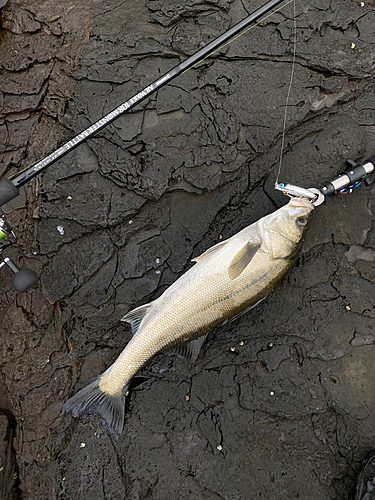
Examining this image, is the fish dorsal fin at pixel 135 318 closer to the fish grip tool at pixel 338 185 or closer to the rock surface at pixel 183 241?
the rock surface at pixel 183 241

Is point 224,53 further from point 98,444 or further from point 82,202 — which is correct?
point 98,444

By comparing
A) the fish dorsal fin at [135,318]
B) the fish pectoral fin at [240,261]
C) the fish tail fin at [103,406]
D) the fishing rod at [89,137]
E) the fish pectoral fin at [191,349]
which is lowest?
the fish pectoral fin at [191,349]

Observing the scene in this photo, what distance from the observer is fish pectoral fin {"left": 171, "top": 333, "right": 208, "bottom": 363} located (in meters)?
3.21

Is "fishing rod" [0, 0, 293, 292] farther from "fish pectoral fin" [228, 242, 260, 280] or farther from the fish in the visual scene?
"fish pectoral fin" [228, 242, 260, 280]

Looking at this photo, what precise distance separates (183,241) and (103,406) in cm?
172

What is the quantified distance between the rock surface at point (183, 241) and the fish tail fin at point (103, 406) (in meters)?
0.41

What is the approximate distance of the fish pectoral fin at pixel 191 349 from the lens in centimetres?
321

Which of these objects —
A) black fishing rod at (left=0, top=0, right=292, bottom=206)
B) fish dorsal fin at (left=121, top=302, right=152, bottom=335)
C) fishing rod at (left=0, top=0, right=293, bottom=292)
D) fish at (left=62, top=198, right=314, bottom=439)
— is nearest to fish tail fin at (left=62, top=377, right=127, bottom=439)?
fish at (left=62, top=198, right=314, bottom=439)

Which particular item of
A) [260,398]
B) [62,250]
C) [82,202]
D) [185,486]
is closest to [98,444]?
[185,486]

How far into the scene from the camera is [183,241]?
3609 millimetres

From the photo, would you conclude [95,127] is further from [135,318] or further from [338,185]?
[338,185]

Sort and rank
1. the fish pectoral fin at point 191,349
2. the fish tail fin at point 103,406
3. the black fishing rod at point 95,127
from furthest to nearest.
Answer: the fish pectoral fin at point 191,349
the fish tail fin at point 103,406
the black fishing rod at point 95,127

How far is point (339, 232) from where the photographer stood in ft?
12.1

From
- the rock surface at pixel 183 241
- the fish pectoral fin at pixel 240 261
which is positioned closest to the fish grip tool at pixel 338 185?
the rock surface at pixel 183 241
